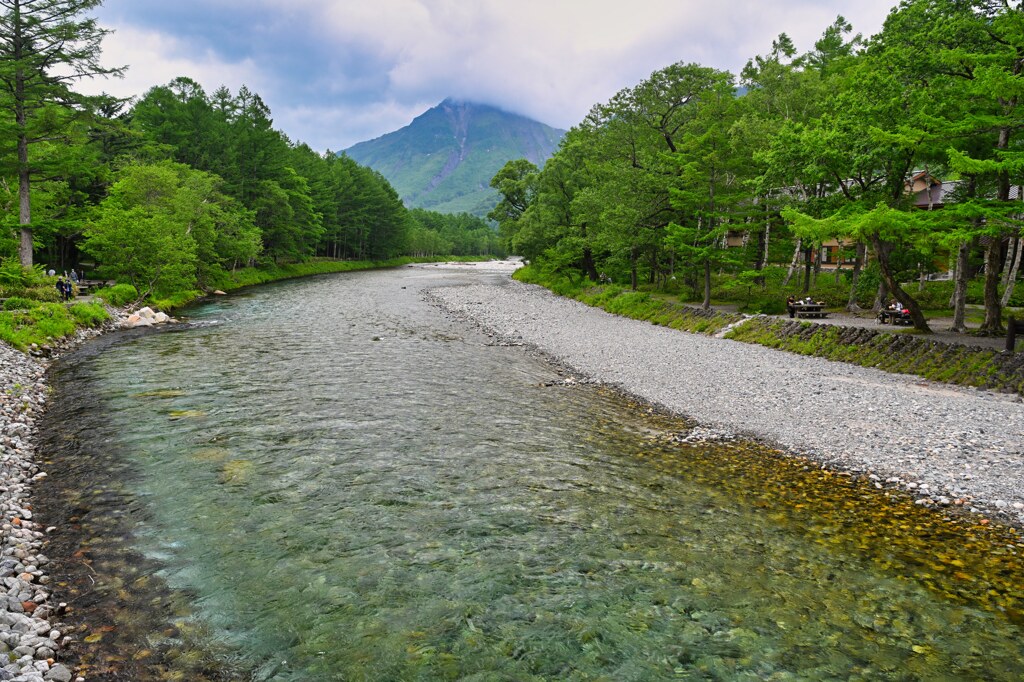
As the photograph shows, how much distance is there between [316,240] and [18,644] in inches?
3515

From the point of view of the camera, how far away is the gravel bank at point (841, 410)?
10854mm

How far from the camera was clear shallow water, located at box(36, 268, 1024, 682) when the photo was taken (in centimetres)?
627

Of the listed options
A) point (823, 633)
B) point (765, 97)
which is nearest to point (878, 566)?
point (823, 633)

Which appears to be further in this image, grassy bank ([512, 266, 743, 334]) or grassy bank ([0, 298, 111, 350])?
grassy bank ([512, 266, 743, 334])

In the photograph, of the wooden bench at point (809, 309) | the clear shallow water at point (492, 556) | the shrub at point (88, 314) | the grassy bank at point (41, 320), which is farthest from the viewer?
the wooden bench at point (809, 309)

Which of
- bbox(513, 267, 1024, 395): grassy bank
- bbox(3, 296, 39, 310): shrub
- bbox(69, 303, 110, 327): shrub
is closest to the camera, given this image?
bbox(513, 267, 1024, 395): grassy bank

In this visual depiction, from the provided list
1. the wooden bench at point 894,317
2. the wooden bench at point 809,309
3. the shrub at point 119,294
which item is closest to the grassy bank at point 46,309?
the shrub at point 119,294

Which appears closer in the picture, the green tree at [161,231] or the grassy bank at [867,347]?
the grassy bank at [867,347]

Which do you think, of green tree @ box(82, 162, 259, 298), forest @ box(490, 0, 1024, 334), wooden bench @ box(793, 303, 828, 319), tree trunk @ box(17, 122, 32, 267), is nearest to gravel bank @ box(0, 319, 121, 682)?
forest @ box(490, 0, 1024, 334)

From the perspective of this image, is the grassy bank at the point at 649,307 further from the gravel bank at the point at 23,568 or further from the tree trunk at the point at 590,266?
the gravel bank at the point at 23,568

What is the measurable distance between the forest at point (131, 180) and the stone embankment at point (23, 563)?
22.6m

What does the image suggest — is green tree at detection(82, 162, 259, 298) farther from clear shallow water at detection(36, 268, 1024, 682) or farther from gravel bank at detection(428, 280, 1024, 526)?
gravel bank at detection(428, 280, 1024, 526)

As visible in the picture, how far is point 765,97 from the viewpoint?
41.2 metres

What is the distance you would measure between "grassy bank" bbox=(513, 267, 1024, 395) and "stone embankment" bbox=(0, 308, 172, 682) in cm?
2214
